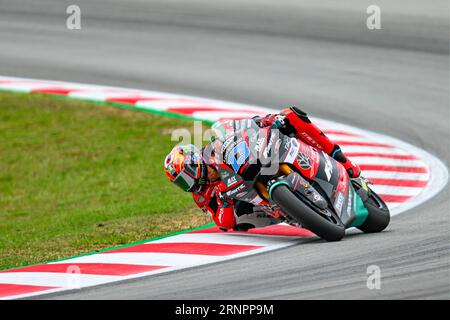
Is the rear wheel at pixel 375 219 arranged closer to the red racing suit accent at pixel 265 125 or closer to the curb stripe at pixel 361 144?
the red racing suit accent at pixel 265 125

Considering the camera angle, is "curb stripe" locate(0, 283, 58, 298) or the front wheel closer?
"curb stripe" locate(0, 283, 58, 298)

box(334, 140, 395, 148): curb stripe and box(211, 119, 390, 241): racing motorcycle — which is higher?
box(211, 119, 390, 241): racing motorcycle

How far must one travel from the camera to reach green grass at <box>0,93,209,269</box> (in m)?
10.7

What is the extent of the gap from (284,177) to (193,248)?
45.8 inches

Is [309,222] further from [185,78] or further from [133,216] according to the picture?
[185,78]

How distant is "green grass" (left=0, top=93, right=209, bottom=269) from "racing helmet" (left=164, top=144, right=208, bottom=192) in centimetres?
126

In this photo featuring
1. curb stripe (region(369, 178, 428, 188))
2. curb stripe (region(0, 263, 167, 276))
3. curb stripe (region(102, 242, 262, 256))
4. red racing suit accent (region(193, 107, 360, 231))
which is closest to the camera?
curb stripe (region(0, 263, 167, 276))

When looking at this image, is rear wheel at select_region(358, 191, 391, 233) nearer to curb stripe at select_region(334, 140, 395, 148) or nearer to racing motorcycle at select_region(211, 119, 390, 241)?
racing motorcycle at select_region(211, 119, 390, 241)

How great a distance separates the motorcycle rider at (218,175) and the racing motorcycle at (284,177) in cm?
13

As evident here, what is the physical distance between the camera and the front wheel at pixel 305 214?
880 cm

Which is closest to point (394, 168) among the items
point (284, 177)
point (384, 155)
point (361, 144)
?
point (384, 155)

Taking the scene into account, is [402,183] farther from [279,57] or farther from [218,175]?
[279,57]

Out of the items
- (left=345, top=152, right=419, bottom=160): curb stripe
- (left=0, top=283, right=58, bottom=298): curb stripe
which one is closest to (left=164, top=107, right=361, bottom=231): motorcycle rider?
(left=0, top=283, right=58, bottom=298): curb stripe

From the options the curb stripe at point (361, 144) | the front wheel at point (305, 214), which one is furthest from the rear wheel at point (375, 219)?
the curb stripe at point (361, 144)
